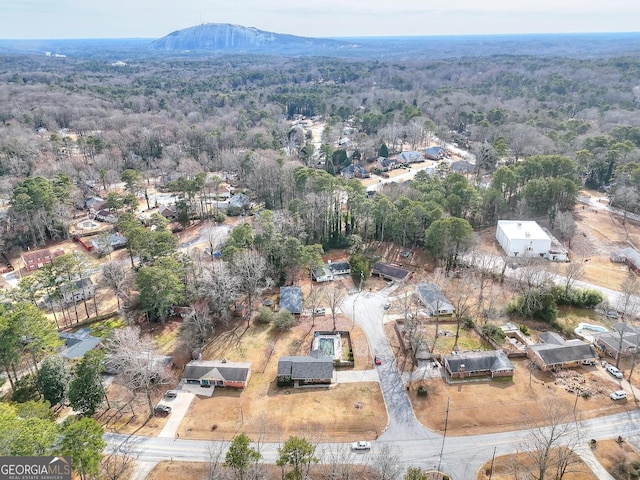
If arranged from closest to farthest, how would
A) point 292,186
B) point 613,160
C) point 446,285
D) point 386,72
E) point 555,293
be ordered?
point 555,293, point 446,285, point 292,186, point 613,160, point 386,72

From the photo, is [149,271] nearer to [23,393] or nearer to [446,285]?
[23,393]

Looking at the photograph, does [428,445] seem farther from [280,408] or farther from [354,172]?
[354,172]

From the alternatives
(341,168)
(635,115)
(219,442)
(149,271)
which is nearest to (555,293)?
(219,442)

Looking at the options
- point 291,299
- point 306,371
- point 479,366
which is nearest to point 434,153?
point 291,299

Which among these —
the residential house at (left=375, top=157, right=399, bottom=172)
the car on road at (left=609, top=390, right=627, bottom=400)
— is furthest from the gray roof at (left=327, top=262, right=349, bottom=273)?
the residential house at (left=375, top=157, right=399, bottom=172)

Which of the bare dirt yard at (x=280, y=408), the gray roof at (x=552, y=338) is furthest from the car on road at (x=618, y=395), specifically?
the bare dirt yard at (x=280, y=408)
